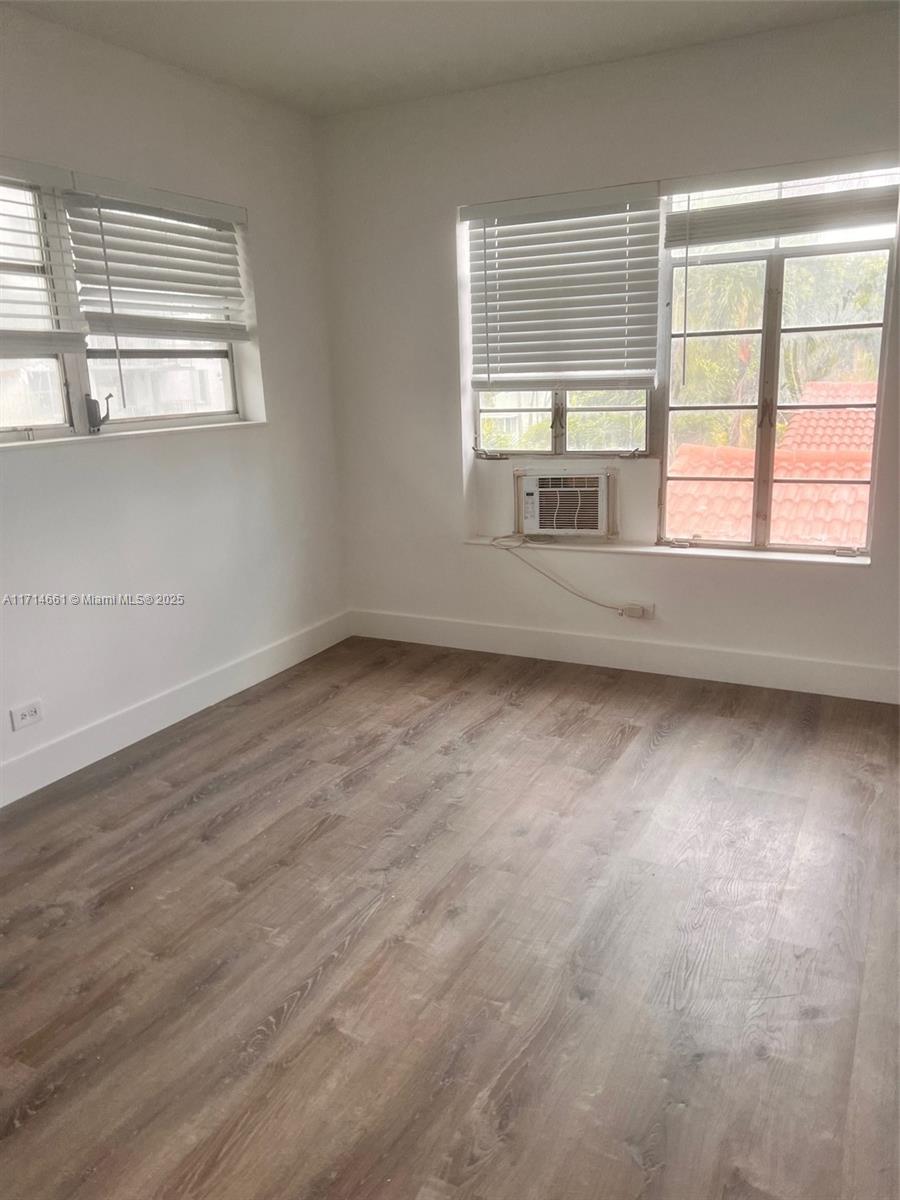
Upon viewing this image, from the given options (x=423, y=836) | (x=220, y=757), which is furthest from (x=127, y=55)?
(x=423, y=836)

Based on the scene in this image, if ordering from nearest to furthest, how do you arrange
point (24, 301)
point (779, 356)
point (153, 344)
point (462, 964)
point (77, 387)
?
point (462, 964) < point (24, 301) < point (77, 387) < point (153, 344) < point (779, 356)

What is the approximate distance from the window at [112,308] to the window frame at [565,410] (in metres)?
1.29

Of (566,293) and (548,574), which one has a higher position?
(566,293)

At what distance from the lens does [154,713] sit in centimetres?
363

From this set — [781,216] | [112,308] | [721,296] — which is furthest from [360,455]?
[781,216]

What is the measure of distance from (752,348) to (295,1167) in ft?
11.5

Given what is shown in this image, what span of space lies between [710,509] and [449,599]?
4.79ft

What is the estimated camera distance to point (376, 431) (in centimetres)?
455

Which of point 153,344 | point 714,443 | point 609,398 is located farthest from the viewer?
point 609,398

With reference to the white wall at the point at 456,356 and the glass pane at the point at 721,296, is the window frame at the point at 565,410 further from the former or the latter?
the glass pane at the point at 721,296

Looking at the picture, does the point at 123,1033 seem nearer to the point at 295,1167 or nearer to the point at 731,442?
the point at 295,1167

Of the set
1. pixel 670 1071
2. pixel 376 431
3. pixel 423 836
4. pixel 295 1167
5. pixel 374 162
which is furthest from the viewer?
pixel 376 431

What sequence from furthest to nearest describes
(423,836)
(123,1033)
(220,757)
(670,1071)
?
(220,757), (423,836), (123,1033), (670,1071)

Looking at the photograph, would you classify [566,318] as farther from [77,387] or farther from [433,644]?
[77,387]
